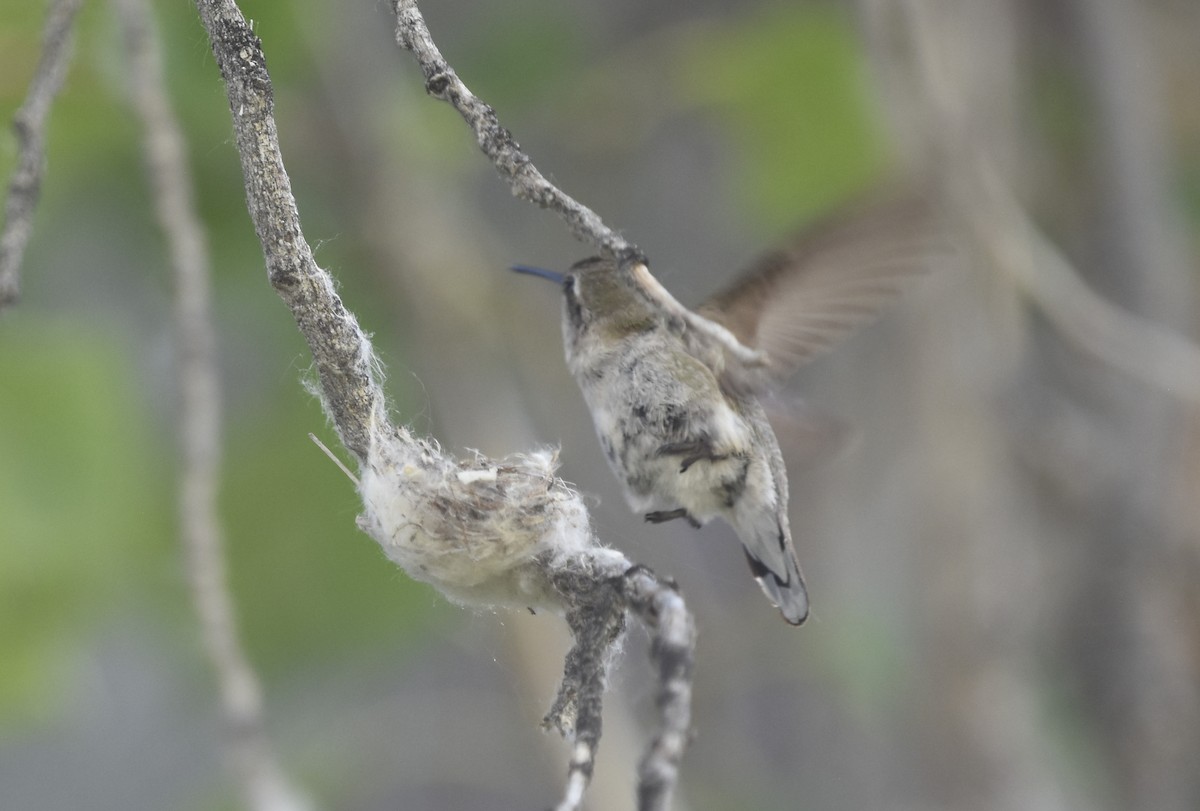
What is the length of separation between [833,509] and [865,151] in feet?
3.97

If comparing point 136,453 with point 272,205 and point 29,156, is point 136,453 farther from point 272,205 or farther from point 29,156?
point 272,205

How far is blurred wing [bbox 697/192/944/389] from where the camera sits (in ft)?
7.10

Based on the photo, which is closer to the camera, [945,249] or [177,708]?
[945,249]

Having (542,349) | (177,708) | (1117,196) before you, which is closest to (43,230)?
(542,349)

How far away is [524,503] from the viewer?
72.3 inches

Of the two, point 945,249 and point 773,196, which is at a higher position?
point 945,249

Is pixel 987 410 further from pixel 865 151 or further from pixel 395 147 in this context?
pixel 395 147

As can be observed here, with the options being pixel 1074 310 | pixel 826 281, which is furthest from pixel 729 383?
pixel 1074 310

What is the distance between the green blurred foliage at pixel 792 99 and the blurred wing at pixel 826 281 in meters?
1.19

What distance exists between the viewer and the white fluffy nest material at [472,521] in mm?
1601

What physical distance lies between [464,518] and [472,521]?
3 cm

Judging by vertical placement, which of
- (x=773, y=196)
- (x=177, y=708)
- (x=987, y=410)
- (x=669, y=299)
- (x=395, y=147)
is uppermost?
(x=669, y=299)

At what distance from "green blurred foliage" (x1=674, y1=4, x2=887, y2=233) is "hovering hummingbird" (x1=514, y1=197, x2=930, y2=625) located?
3.97 feet

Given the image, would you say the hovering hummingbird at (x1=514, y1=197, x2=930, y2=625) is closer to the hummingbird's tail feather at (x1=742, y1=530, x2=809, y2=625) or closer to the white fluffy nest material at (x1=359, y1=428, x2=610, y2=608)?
the hummingbird's tail feather at (x1=742, y1=530, x2=809, y2=625)
